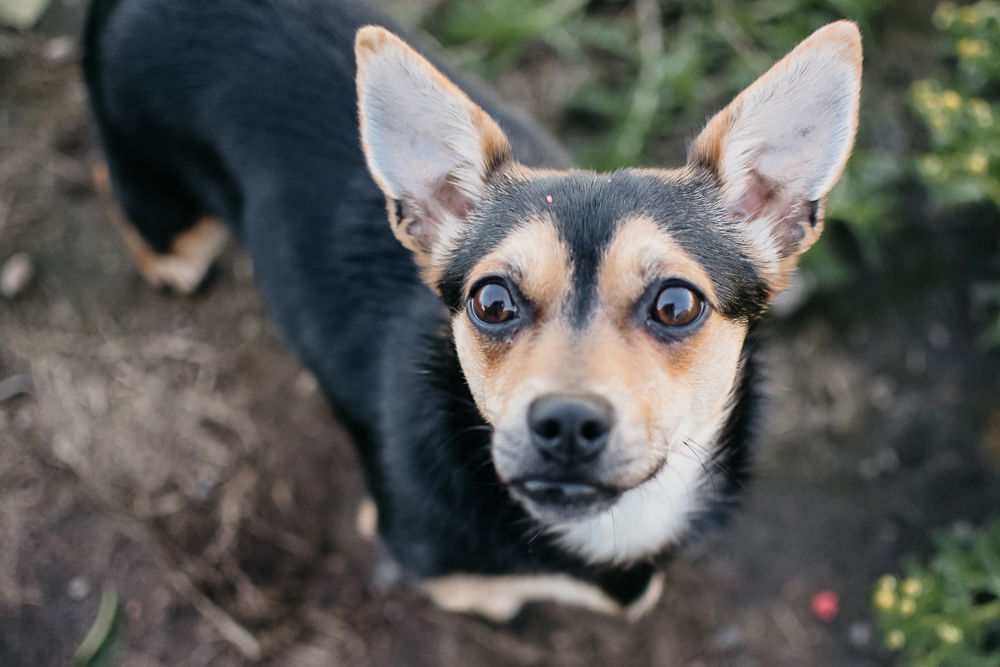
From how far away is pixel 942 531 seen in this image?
3736 mm

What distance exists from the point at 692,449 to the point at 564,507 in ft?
1.78

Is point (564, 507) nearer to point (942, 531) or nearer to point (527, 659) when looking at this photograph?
point (527, 659)

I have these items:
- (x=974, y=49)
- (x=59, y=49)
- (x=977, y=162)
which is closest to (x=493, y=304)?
(x=977, y=162)

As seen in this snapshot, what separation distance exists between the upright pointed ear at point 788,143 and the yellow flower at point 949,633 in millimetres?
1731

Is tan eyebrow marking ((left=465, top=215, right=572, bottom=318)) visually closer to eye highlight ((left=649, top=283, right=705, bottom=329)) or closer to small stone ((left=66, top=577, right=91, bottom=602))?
eye highlight ((left=649, top=283, right=705, bottom=329))

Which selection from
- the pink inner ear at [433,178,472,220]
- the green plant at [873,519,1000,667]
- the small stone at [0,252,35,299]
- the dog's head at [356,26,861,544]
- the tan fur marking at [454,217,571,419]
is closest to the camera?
the dog's head at [356,26,861,544]

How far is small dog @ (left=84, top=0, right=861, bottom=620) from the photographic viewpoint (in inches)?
79.5

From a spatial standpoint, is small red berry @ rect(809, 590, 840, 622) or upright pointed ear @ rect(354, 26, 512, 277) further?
small red berry @ rect(809, 590, 840, 622)

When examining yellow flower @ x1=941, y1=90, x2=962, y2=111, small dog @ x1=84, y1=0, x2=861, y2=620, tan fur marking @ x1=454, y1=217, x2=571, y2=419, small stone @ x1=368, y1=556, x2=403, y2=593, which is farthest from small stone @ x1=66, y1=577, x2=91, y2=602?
yellow flower @ x1=941, y1=90, x2=962, y2=111

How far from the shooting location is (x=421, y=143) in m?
2.34

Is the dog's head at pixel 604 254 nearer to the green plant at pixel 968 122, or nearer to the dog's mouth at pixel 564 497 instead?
the dog's mouth at pixel 564 497

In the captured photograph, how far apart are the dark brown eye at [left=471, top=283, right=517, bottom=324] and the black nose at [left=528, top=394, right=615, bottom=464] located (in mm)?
375

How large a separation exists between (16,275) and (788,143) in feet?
12.9

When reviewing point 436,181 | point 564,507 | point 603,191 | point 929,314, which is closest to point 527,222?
point 603,191
